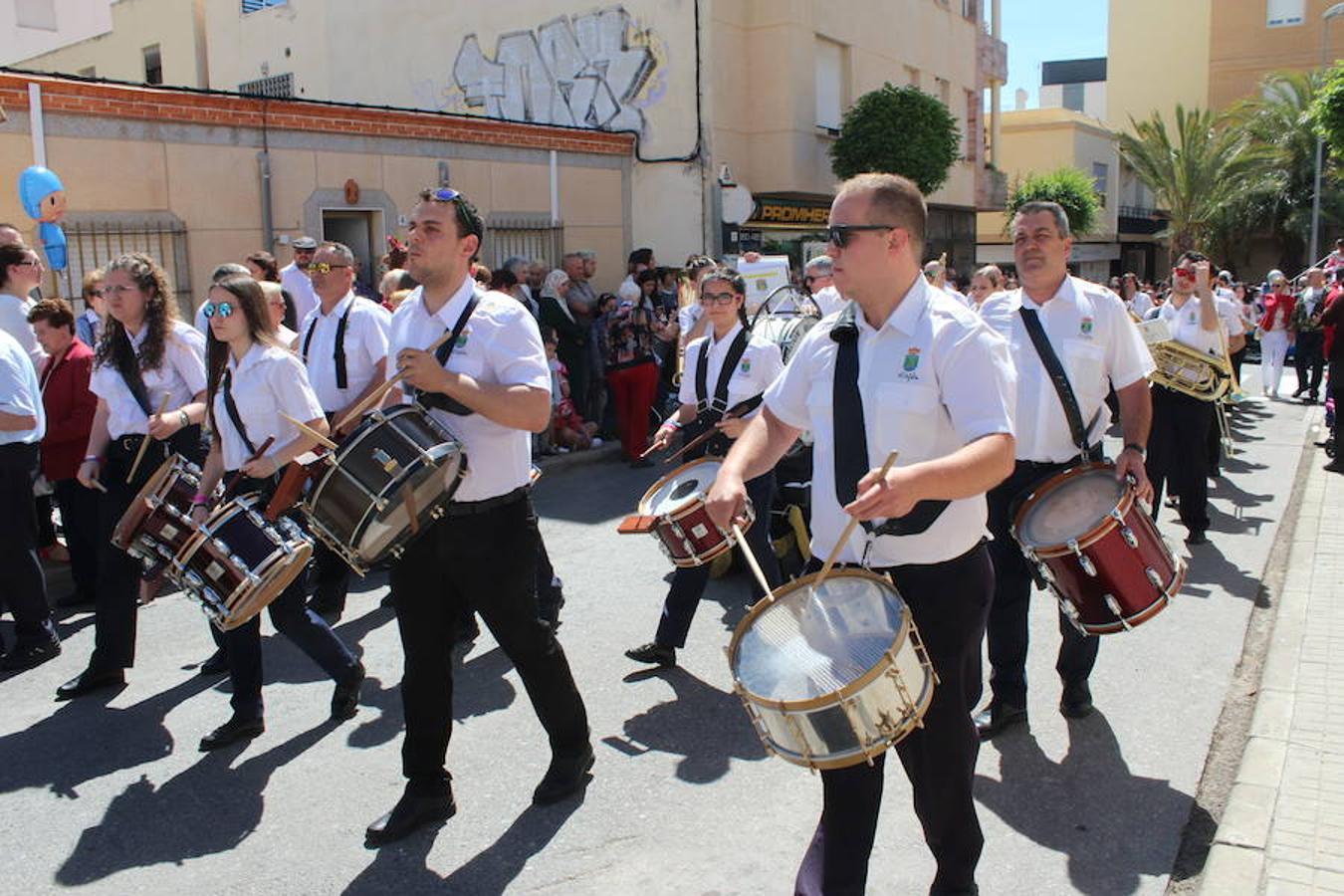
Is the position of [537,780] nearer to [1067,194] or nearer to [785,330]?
[785,330]

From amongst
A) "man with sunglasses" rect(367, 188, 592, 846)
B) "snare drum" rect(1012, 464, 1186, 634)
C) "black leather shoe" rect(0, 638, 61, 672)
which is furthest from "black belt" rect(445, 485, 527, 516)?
"black leather shoe" rect(0, 638, 61, 672)

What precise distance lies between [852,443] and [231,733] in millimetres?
3158

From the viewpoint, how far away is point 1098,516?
4.04 metres

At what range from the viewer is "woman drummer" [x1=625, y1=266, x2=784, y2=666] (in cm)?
561

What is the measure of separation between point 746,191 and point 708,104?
4.90ft

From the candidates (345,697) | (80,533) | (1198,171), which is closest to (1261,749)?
(345,697)

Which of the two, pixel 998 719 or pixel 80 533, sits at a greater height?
pixel 80 533

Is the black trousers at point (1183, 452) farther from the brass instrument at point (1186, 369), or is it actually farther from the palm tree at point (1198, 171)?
the palm tree at point (1198, 171)

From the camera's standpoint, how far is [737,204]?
58.4 feet

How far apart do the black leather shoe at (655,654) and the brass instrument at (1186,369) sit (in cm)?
450

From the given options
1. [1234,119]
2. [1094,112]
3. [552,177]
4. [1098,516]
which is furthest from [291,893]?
[1094,112]

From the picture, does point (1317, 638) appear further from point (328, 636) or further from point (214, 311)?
point (214, 311)

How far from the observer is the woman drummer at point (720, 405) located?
18.4ft

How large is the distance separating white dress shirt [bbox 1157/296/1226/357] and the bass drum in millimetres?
3027
